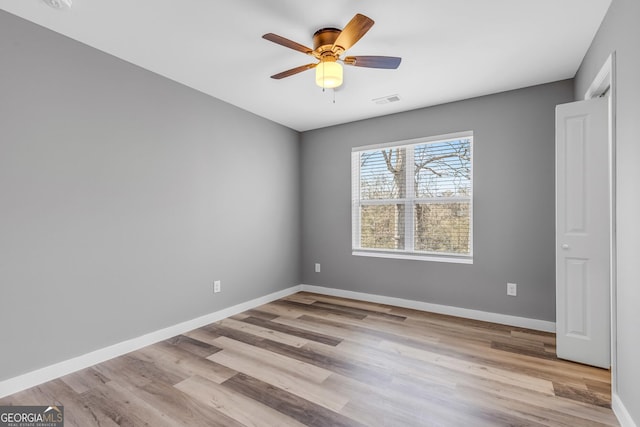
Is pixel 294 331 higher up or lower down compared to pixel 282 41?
lower down

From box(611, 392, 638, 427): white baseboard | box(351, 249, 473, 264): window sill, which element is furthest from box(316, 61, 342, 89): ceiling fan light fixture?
box(611, 392, 638, 427): white baseboard

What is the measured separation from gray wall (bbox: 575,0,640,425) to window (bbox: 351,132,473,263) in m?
1.70

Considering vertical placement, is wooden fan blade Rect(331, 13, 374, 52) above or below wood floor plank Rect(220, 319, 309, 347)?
above

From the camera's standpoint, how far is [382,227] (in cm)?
418

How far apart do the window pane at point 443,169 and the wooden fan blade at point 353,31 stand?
2.11 m

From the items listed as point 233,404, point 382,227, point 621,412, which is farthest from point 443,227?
point 233,404

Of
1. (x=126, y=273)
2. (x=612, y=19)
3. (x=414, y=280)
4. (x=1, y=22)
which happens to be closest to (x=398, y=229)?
(x=414, y=280)

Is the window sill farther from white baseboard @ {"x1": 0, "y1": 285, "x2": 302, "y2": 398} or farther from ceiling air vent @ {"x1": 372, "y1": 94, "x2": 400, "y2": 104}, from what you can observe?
ceiling air vent @ {"x1": 372, "y1": 94, "x2": 400, "y2": 104}

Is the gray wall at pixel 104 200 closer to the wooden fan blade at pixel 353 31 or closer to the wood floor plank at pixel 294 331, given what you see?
the wood floor plank at pixel 294 331

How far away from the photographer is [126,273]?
264cm

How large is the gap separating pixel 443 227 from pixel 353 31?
2610mm

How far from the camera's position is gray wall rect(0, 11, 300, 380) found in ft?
6.76

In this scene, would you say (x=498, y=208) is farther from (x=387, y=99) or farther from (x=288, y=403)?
(x=288, y=403)

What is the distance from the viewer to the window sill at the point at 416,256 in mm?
3562
